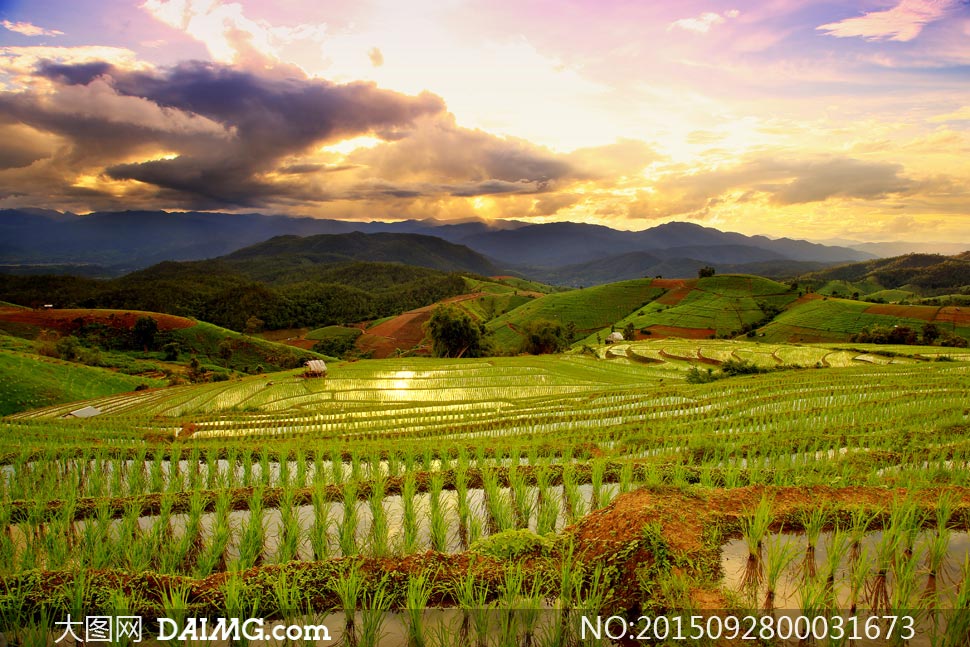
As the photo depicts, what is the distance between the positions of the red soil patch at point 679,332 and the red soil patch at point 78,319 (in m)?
89.6

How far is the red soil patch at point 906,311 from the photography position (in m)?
81.3

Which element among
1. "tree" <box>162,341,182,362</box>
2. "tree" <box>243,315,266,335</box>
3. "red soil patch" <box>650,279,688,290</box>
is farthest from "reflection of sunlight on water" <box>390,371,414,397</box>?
"red soil patch" <box>650,279,688,290</box>

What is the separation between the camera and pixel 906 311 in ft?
277

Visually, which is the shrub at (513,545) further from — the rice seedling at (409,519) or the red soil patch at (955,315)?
the red soil patch at (955,315)

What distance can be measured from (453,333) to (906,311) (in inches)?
3641

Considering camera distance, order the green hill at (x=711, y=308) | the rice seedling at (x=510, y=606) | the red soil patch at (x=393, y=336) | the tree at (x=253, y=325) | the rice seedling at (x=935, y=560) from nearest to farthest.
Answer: the rice seedling at (x=510, y=606) → the rice seedling at (x=935, y=560) → the green hill at (x=711, y=308) → the red soil patch at (x=393, y=336) → the tree at (x=253, y=325)

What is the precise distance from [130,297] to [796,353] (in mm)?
153273

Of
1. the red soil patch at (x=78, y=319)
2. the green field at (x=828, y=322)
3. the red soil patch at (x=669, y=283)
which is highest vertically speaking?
the red soil patch at (x=669, y=283)

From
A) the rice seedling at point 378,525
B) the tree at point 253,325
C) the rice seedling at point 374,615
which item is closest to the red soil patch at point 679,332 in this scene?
the rice seedling at point 378,525

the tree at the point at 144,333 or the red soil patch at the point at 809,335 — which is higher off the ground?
the tree at the point at 144,333

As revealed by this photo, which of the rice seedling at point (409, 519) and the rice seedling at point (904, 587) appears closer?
the rice seedling at point (904, 587)

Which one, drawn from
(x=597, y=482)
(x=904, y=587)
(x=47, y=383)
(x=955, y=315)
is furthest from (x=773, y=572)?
(x=955, y=315)

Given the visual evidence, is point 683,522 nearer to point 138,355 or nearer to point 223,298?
point 138,355

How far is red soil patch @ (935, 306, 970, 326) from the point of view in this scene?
77125 millimetres
